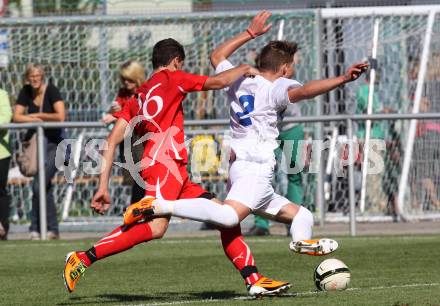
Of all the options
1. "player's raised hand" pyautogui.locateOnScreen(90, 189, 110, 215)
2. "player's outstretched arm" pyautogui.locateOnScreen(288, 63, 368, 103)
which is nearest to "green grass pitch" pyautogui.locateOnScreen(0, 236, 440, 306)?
"player's raised hand" pyautogui.locateOnScreen(90, 189, 110, 215)

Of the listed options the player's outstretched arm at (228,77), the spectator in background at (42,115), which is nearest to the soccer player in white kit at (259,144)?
the player's outstretched arm at (228,77)

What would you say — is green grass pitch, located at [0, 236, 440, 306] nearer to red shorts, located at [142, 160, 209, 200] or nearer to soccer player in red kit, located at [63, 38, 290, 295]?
soccer player in red kit, located at [63, 38, 290, 295]

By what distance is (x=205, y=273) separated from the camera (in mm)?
10586

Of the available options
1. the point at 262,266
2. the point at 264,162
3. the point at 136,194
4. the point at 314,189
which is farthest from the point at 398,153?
the point at 264,162

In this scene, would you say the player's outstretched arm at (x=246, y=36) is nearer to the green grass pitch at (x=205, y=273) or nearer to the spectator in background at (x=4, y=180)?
the green grass pitch at (x=205, y=273)

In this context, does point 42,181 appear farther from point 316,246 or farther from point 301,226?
point 316,246

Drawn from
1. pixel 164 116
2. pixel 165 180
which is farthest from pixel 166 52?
pixel 165 180

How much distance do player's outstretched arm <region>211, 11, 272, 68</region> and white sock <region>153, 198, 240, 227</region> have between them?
1132 mm

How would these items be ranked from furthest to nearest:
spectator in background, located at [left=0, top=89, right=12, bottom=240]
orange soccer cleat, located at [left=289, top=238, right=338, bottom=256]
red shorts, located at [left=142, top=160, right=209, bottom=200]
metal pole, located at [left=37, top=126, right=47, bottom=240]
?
spectator in background, located at [left=0, top=89, right=12, bottom=240]
metal pole, located at [left=37, top=126, right=47, bottom=240]
red shorts, located at [left=142, top=160, right=209, bottom=200]
orange soccer cleat, located at [left=289, top=238, right=338, bottom=256]

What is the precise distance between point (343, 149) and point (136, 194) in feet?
9.70

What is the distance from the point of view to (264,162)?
8.62 m

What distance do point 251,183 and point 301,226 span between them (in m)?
0.56

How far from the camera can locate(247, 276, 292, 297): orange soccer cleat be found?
834 cm

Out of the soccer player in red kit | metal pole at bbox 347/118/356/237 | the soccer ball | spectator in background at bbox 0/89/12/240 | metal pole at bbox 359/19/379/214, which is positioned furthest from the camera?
metal pole at bbox 359/19/379/214
